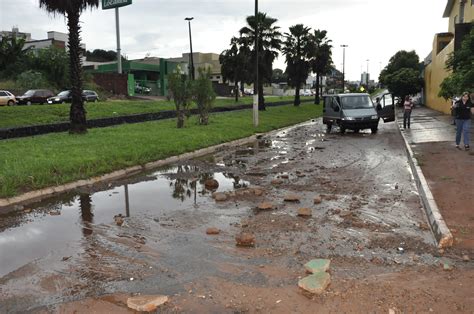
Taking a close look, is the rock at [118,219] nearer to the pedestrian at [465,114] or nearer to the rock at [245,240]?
the rock at [245,240]

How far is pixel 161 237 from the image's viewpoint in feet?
21.1

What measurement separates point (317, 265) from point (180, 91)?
1736 centimetres

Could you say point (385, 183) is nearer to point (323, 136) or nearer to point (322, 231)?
point (322, 231)

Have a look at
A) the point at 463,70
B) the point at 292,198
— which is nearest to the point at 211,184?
the point at 292,198

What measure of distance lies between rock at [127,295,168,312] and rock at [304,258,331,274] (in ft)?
5.29

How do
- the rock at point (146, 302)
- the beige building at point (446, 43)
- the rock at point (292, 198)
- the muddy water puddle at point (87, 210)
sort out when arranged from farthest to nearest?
1. the beige building at point (446, 43)
2. the rock at point (292, 198)
3. the muddy water puddle at point (87, 210)
4. the rock at point (146, 302)

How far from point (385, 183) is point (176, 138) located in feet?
28.9

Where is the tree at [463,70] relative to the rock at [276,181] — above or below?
above

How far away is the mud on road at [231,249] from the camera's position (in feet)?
14.6

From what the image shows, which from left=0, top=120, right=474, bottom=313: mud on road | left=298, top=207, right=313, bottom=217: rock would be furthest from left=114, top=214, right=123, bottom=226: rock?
left=298, top=207, right=313, bottom=217: rock

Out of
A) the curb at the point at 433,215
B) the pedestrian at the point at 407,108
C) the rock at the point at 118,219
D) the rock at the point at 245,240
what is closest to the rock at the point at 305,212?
the rock at the point at 245,240

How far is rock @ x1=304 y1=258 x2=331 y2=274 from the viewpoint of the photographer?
197 inches

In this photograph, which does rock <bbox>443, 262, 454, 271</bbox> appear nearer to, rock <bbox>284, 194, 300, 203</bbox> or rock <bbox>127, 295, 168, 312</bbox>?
rock <bbox>127, 295, 168, 312</bbox>

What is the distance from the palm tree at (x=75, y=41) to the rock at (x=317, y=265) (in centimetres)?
1491
